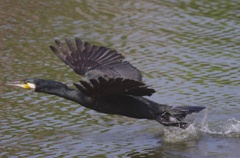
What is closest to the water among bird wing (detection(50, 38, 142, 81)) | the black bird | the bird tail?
the bird tail

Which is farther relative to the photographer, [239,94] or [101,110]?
[239,94]

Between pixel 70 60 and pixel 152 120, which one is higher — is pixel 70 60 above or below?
above

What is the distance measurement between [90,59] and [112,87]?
1543 millimetres

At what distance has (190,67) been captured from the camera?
1176 centimetres

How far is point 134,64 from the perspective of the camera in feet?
39.3

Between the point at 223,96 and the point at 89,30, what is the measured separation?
13.6ft

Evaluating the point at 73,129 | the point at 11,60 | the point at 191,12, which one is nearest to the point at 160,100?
the point at 73,129

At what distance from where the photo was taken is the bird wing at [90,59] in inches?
362

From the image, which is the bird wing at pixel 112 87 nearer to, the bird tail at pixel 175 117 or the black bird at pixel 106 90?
the black bird at pixel 106 90

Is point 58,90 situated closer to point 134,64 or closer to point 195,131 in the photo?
point 195,131

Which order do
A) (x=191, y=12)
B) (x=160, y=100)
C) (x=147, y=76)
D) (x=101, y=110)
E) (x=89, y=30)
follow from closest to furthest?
(x=101, y=110)
(x=160, y=100)
(x=147, y=76)
(x=89, y=30)
(x=191, y=12)

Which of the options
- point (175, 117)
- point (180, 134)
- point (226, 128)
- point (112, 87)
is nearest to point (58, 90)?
point (112, 87)

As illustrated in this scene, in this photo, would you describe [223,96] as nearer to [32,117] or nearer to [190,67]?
[190,67]

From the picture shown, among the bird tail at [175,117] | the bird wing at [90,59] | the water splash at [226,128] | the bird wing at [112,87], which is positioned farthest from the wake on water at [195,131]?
the bird wing at [112,87]
